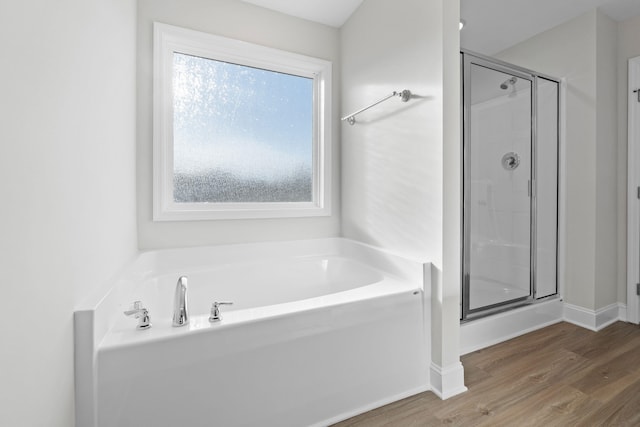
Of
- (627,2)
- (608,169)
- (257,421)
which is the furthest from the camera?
(608,169)

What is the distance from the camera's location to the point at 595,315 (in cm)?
221

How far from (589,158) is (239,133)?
2609mm

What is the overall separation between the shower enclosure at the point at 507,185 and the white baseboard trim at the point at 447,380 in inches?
18.3

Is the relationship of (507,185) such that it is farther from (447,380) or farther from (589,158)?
(447,380)

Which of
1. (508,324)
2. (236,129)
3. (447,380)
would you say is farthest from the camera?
(236,129)

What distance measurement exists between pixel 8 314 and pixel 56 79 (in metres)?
0.64

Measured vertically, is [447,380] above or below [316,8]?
below

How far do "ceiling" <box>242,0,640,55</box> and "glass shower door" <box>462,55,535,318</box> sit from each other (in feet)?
1.70

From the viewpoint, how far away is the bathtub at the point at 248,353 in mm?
987

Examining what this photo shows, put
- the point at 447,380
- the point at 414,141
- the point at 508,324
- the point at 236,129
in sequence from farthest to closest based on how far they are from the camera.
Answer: the point at 236,129, the point at 508,324, the point at 414,141, the point at 447,380

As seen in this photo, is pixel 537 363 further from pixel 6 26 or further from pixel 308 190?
pixel 6 26

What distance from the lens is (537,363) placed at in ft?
5.78

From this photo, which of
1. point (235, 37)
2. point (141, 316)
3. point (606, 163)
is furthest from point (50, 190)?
point (606, 163)

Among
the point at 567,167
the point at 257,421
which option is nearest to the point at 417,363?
the point at 257,421
